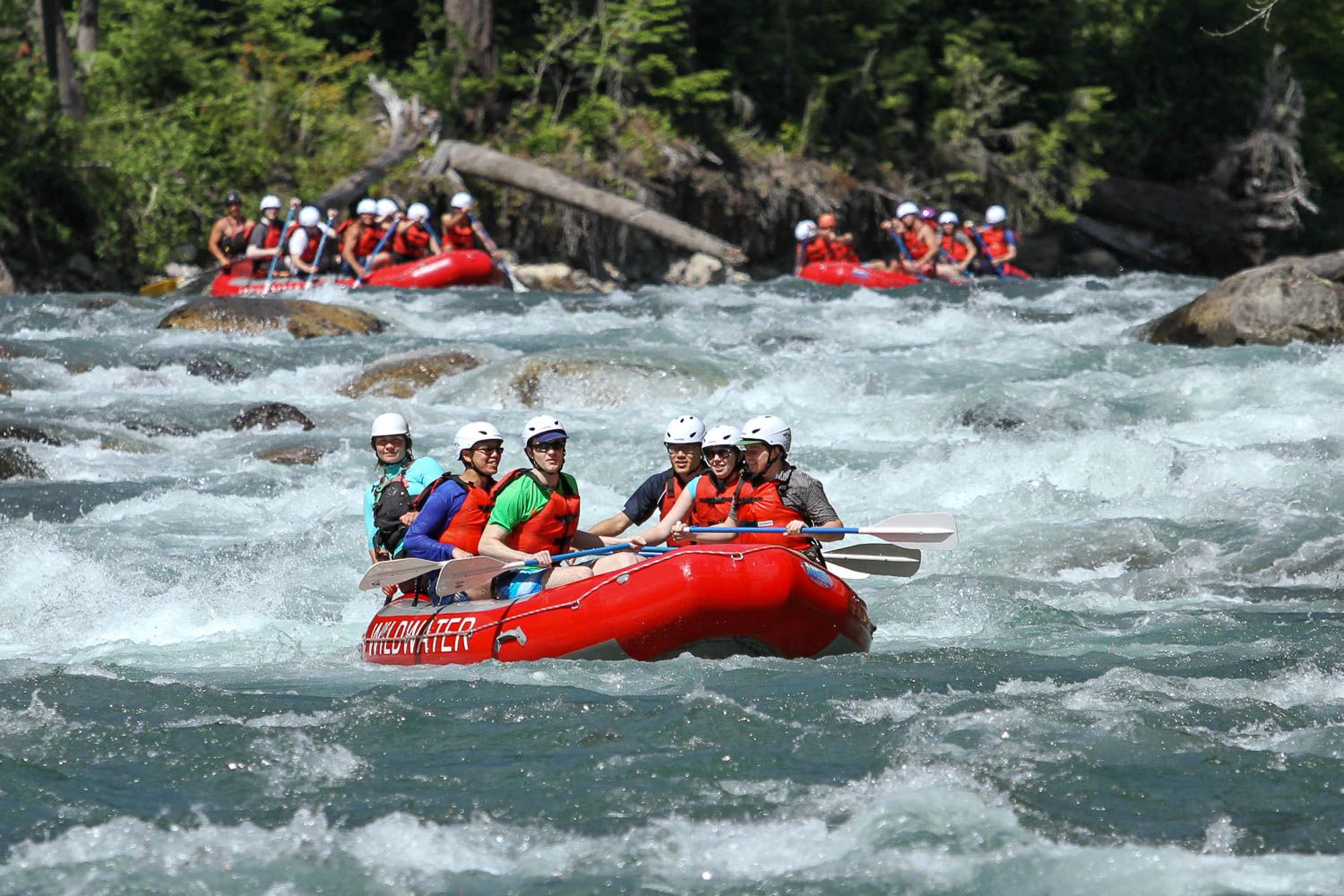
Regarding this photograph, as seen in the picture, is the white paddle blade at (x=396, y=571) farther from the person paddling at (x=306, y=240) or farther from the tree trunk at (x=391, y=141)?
the tree trunk at (x=391, y=141)

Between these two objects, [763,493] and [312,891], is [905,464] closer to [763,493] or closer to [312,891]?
[763,493]

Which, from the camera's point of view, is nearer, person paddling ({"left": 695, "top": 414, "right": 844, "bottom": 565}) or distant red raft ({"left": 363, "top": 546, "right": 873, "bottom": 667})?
distant red raft ({"left": 363, "top": 546, "right": 873, "bottom": 667})

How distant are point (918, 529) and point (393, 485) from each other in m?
2.28

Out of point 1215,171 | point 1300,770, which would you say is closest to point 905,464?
point 1300,770

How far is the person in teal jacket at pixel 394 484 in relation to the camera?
7.38 m

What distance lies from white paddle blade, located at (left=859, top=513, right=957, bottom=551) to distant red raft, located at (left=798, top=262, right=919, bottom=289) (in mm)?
12394

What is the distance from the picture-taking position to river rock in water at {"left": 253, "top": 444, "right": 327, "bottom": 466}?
1089 cm

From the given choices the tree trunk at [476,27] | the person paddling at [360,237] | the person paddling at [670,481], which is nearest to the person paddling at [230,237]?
the person paddling at [360,237]

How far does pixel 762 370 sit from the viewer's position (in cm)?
1328

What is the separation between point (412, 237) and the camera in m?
19.2

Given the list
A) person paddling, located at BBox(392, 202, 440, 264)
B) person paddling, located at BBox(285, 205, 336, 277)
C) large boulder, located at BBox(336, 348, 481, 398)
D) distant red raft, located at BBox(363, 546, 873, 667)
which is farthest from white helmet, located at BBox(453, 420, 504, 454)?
person paddling, located at BBox(392, 202, 440, 264)

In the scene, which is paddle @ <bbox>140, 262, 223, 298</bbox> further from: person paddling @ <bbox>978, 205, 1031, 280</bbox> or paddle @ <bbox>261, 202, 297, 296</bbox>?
person paddling @ <bbox>978, 205, 1031, 280</bbox>

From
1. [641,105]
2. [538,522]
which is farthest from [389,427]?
[641,105]

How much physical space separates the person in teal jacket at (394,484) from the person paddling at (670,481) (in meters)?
0.78
